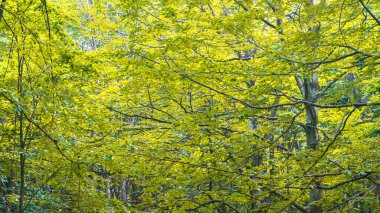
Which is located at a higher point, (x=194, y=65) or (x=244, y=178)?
(x=194, y=65)

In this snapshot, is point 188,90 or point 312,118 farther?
point 312,118

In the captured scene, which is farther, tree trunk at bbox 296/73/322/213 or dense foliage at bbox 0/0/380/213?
tree trunk at bbox 296/73/322/213

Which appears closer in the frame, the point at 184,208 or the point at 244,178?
the point at 244,178

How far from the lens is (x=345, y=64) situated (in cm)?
597

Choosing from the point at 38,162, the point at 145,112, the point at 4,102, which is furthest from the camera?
the point at 145,112

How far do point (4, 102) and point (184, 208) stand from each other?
3250 mm

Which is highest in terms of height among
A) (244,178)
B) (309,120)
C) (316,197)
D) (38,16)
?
(38,16)

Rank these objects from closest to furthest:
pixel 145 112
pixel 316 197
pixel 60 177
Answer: pixel 60 177 < pixel 316 197 < pixel 145 112

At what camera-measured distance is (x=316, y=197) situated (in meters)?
6.70

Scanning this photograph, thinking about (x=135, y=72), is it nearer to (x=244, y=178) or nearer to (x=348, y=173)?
(x=244, y=178)

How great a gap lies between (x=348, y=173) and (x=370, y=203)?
769 millimetres

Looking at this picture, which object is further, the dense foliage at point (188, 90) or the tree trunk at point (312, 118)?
the tree trunk at point (312, 118)

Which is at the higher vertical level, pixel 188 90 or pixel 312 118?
pixel 188 90

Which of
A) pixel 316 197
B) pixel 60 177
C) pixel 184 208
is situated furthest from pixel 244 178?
pixel 60 177
